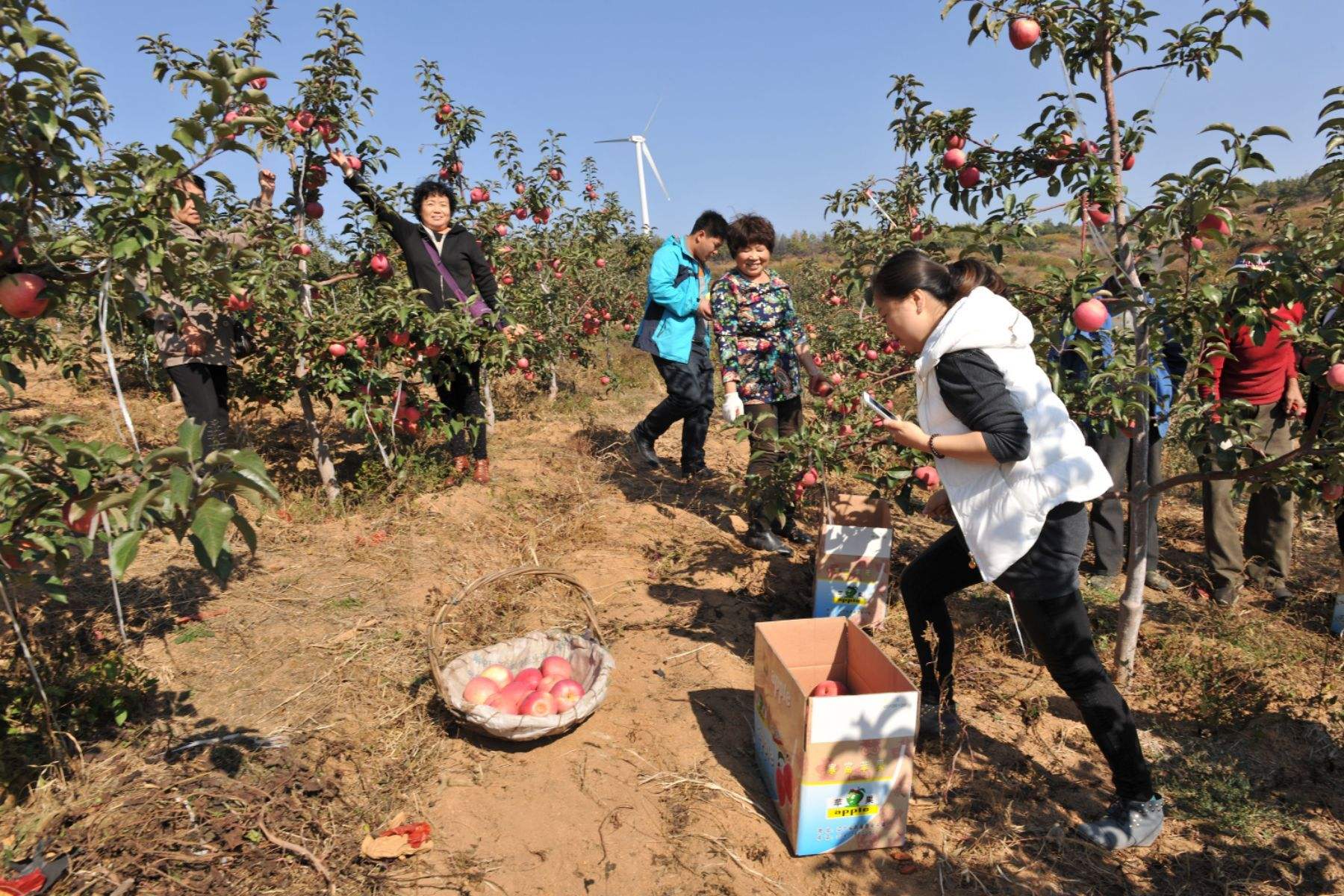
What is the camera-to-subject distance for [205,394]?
380 centimetres

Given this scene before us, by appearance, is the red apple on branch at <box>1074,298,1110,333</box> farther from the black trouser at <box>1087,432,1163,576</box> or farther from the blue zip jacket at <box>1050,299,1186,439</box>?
the black trouser at <box>1087,432,1163,576</box>

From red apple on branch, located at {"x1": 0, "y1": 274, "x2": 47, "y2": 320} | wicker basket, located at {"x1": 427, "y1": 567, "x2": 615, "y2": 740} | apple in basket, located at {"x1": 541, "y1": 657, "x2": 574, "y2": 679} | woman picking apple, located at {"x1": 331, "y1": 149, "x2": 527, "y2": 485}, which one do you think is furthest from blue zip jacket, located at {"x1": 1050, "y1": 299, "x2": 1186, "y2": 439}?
red apple on branch, located at {"x1": 0, "y1": 274, "x2": 47, "y2": 320}

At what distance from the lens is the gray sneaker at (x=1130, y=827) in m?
2.23

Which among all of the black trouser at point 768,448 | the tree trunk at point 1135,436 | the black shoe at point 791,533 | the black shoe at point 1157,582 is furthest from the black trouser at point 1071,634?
the black shoe at point 1157,582

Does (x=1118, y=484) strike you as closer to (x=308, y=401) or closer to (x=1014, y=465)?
(x=1014, y=465)

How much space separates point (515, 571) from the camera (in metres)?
2.96

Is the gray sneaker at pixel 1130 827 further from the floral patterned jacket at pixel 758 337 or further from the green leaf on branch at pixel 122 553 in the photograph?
the green leaf on branch at pixel 122 553

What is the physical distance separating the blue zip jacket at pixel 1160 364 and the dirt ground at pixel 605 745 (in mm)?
1015

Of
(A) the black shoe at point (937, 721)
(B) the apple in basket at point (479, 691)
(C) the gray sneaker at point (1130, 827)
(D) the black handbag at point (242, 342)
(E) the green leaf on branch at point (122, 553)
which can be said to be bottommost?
(C) the gray sneaker at point (1130, 827)

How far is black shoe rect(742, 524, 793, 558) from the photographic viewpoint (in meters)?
4.08

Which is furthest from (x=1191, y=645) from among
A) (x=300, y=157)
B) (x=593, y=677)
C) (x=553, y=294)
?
(x=553, y=294)

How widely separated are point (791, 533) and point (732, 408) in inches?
39.4

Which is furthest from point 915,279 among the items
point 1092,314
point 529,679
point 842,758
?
point 529,679

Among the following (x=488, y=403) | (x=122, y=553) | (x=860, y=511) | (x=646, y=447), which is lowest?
(x=860, y=511)
